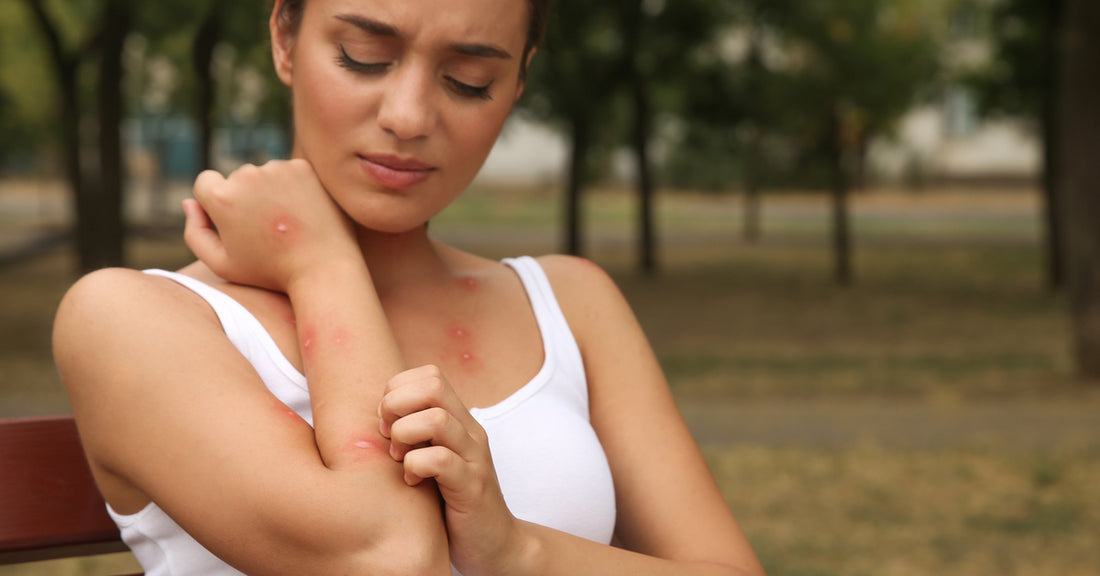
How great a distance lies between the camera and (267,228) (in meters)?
1.72

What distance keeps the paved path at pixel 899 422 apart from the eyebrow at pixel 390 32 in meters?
5.65

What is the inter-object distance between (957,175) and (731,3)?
31834 mm

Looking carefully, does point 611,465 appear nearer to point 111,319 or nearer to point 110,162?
point 111,319

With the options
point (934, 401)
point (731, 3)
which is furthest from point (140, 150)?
point (934, 401)

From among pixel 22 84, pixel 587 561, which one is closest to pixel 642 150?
pixel 587 561

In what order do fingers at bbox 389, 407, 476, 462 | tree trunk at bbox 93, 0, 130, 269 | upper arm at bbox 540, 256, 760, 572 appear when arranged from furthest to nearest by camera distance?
tree trunk at bbox 93, 0, 130, 269
upper arm at bbox 540, 256, 760, 572
fingers at bbox 389, 407, 476, 462

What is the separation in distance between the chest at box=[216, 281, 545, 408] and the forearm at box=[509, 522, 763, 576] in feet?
0.89

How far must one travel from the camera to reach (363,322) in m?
1.63

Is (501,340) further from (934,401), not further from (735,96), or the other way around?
(735,96)

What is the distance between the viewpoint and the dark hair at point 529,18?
177cm

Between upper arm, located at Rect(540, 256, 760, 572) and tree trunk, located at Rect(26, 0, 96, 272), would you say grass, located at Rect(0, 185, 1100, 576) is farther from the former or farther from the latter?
upper arm, located at Rect(540, 256, 760, 572)

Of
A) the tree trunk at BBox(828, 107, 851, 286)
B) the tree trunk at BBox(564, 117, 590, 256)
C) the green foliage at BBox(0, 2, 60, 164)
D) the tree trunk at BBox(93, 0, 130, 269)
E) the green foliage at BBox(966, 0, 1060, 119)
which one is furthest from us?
the green foliage at BBox(0, 2, 60, 164)

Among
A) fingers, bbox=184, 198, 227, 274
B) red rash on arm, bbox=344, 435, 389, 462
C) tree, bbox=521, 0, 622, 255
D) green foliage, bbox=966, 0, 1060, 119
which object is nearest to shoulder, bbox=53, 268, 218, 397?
fingers, bbox=184, 198, 227, 274

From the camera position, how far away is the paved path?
7.24 m
